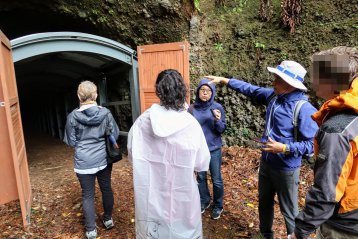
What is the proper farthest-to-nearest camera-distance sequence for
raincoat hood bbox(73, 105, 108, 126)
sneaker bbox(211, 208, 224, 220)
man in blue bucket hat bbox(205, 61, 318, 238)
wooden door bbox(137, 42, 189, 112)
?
1. wooden door bbox(137, 42, 189, 112)
2. sneaker bbox(211, 208, 224, 220)
3. raincoat hood bbox(73, 105, 108, 126)
4. man in blue bucket hat bbox(205, 61, 318, 238)

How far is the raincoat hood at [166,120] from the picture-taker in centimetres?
208

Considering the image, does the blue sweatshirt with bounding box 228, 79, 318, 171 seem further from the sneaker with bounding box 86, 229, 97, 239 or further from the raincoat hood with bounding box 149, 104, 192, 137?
the sneaker with bounding box 86, 229, 97, 239

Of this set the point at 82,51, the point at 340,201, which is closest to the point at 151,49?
the point at 82,51

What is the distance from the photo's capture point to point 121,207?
13.2 ft

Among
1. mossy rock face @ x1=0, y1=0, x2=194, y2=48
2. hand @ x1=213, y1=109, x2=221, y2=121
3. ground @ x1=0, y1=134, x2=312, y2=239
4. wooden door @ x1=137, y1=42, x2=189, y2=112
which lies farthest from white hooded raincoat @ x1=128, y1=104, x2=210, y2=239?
mossy rock face @ x1=0, y1=0, x2=194, y2=48

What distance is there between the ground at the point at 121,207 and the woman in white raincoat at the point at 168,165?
131 cm

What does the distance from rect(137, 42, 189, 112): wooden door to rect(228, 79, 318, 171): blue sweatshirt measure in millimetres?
2318

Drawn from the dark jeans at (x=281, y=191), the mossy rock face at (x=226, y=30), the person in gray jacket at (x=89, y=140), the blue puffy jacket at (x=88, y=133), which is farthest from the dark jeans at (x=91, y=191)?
the mossy rock face at (x=226, y=30)

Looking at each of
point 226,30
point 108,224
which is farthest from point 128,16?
point 108,224

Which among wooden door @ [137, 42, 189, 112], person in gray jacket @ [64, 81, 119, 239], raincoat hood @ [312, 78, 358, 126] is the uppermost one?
wooden door @ [137, 42, 189, 112]

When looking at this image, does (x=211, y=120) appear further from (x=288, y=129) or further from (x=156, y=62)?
(x=156, y=62)

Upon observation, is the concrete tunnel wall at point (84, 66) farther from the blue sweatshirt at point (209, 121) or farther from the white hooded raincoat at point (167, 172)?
the white hooded raincoat at point (167, 172)

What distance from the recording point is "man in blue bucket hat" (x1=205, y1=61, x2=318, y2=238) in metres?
2.24

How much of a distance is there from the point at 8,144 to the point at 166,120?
2.80 meters
